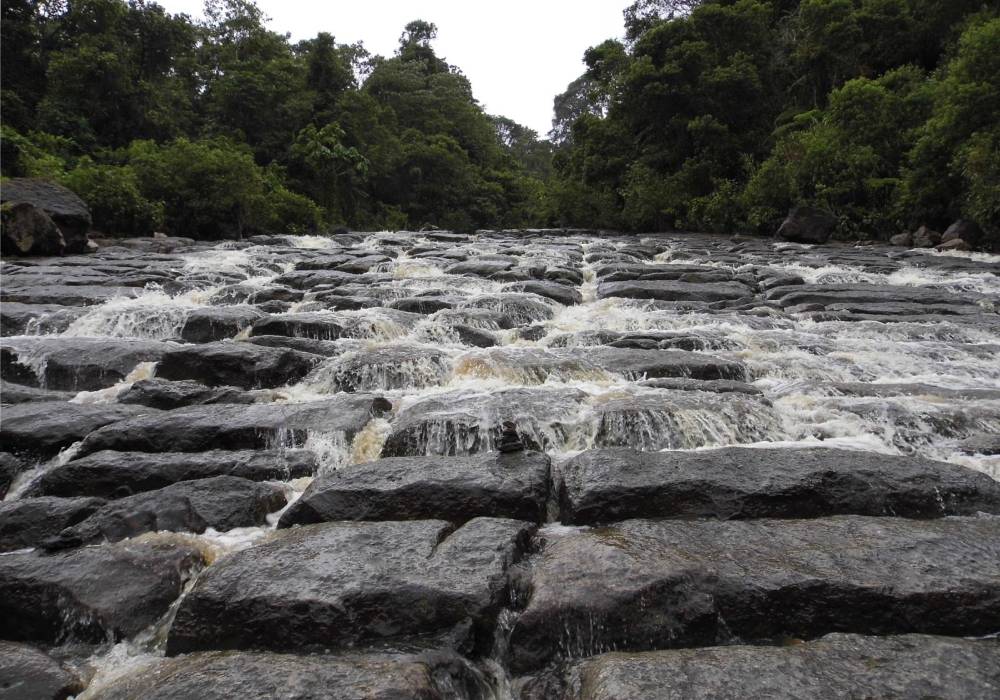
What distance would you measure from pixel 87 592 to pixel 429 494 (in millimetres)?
1833

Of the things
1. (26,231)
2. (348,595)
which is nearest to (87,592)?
(348,595)

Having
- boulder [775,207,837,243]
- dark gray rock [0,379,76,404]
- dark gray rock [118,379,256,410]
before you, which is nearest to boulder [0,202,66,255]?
dark gray rock [0,379,76,404]

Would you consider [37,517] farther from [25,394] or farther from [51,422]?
[25,394]

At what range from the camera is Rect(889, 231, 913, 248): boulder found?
1612 cm

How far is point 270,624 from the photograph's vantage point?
9.62ft

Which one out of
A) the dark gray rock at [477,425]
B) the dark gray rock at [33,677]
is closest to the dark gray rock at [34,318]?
the dark gray rock at [477,425]

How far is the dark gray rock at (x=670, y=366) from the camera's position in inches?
252

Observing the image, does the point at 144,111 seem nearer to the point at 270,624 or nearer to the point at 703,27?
the point at 703,27

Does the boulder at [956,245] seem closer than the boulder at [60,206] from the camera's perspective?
No

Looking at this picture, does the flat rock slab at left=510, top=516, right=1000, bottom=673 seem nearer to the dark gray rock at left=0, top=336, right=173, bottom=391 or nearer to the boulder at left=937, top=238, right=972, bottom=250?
the dark gray rock at left=0, top=336, right=173, bottom=391

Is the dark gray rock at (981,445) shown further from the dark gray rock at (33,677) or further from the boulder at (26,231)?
the boulder at (26,231)

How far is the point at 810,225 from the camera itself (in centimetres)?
1794

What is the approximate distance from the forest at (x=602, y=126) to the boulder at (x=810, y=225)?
2.33ft

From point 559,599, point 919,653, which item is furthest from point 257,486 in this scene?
point 919,653
